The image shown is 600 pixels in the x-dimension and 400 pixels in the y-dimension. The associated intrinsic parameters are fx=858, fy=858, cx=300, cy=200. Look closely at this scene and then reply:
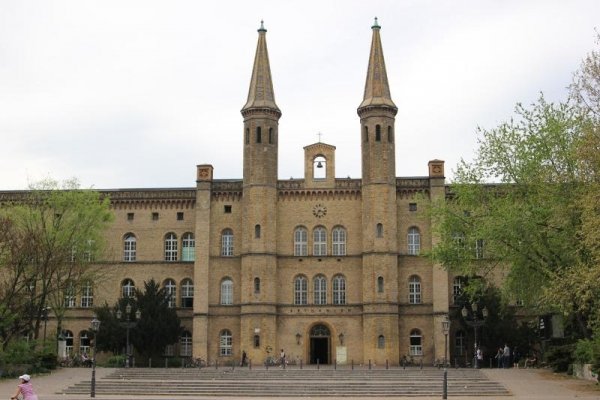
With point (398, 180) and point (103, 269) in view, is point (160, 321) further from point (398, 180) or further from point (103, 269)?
point (398, 180)

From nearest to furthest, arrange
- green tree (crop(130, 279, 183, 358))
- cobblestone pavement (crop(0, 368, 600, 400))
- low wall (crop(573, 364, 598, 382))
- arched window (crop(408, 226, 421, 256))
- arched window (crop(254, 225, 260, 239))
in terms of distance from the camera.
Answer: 1. cobblestone pavement (crop(0, 368, 600, 400))
2. low wall (crop(573, 364, 598, 382))
3. green tree (crop(130, 279, 183, 358))
4. arched window (crop(254, 225, 260, 239))
5. arched window (crop(408, 226, 421, 256))

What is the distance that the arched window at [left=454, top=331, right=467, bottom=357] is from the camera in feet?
206

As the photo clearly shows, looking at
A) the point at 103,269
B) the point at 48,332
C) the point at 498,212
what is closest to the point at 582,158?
the point at 498,212

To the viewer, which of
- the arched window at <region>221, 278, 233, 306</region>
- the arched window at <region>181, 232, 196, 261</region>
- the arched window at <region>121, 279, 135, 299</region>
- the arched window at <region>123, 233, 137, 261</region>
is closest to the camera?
the arched window at <region>221, 278, 233, 306</region>

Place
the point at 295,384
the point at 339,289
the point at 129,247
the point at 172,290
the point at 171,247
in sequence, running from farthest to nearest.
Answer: the point at 129,247
the point at 171,247
the point at 172,290
the point at 339,289
the point at 295,384

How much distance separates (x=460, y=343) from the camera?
63.1 metres

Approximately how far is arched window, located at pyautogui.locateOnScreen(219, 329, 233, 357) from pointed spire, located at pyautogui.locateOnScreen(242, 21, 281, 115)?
16.9m

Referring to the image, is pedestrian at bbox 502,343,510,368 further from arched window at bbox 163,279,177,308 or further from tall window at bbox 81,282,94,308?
tall window at bbox 81,282,94,308

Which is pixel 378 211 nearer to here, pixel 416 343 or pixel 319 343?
pixel 416 343

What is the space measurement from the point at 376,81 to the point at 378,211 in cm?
1010

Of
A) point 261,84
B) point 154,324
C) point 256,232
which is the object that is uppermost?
point 261,84

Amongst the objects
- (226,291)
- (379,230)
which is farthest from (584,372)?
(226,291)

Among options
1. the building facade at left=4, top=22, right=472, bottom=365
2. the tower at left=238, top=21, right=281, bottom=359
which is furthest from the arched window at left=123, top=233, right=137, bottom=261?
the tower at left=238, top=21, right=281, bottom=359

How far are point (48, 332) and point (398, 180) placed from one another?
29359 millimetres
